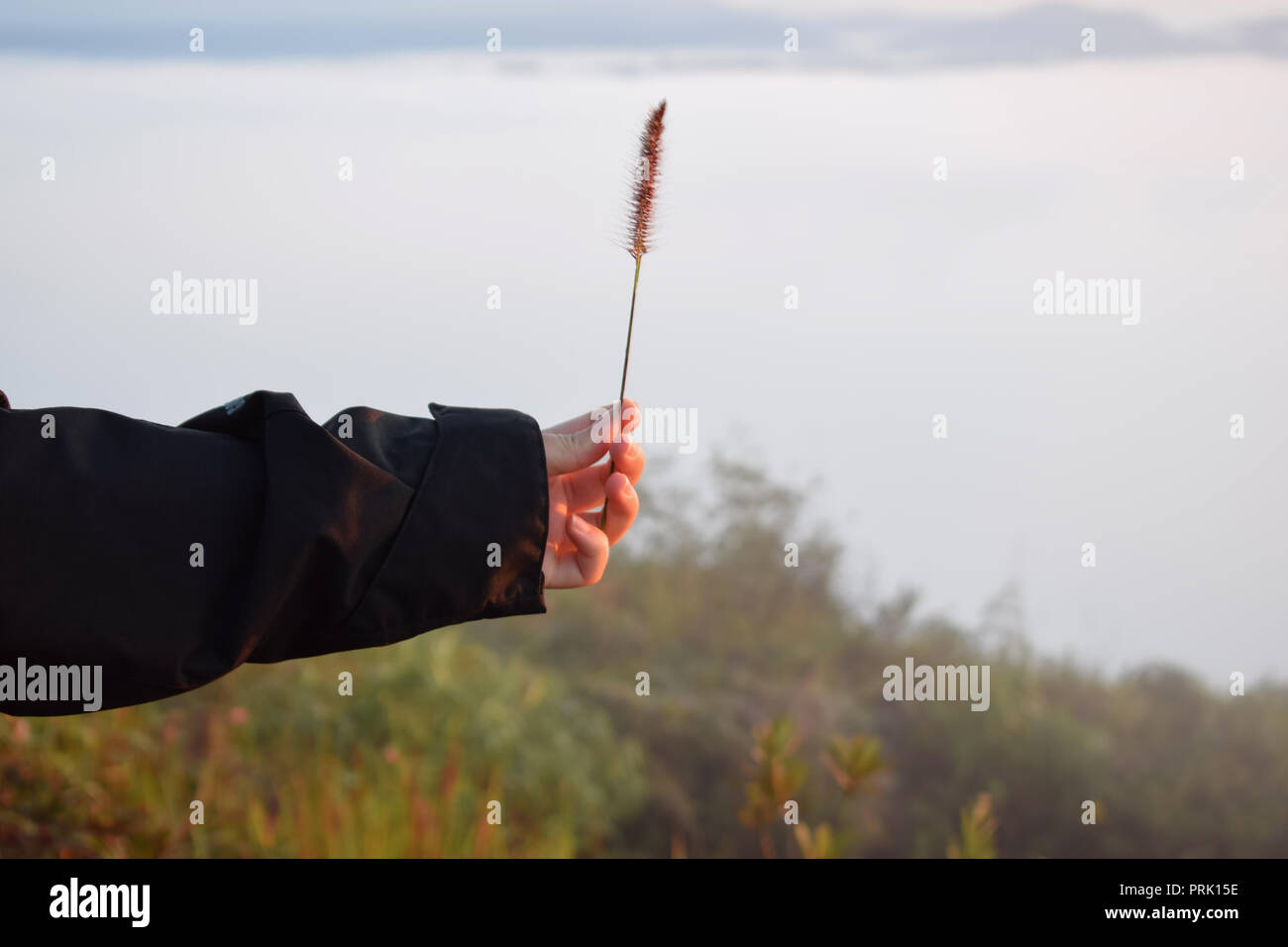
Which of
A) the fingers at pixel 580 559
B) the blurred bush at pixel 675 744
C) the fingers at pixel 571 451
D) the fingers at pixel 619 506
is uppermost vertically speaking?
the fingers at pixel 571 451

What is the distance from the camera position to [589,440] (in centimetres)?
154

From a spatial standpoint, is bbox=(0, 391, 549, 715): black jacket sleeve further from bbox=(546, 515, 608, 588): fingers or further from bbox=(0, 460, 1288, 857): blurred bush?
bbox=(0, 460, 1288, 857): blurred bush

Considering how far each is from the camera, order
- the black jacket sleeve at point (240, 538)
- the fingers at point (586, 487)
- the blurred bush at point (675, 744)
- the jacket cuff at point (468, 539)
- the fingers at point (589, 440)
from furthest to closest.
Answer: the blurred bush at point (675, 744)
the fingers at point (586, 487)
the fingers at point (589, 440)
the jacket cuff at point (468, 539)
the black jacket sleeve at point (240, 538)

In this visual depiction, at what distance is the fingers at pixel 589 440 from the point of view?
152 centimetres

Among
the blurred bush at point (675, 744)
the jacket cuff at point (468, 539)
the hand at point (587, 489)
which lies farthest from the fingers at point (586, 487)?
the blurred bush at point (675, 744)

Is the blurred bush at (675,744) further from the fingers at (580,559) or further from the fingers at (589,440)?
the fingers at (589,440)

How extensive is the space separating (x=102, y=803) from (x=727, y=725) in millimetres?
2866

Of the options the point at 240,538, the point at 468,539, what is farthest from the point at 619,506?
the point at 240,538

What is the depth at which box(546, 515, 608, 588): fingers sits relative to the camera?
1.58 m
